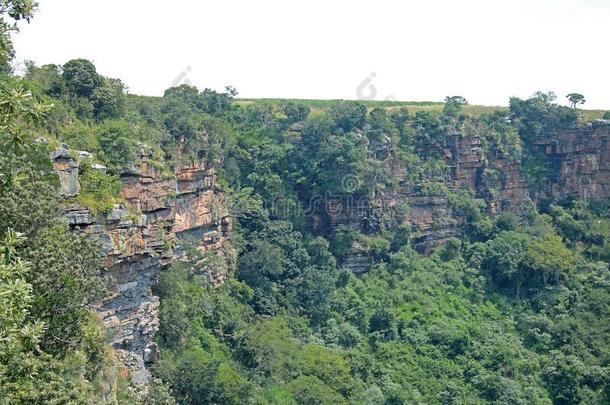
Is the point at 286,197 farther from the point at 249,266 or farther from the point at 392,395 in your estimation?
the point at 392,395

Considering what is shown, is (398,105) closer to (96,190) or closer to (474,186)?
(474,186)

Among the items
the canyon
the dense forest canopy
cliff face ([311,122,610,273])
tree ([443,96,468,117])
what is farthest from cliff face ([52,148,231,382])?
tree ([443,96,468,117])

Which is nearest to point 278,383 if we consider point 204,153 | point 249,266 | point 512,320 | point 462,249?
point 249,266

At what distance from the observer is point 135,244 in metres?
21.6

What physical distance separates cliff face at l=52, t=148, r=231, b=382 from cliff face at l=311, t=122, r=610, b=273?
1263 cm

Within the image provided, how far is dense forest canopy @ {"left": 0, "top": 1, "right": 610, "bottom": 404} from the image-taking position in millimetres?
17942

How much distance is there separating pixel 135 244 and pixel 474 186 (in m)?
25.6

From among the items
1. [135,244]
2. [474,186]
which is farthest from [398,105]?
[135,244]

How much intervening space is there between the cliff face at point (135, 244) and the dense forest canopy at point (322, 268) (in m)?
0.61

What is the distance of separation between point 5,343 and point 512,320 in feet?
99.6

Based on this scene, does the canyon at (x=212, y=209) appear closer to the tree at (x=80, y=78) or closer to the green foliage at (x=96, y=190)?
the green foliage at (x=96, y=190)

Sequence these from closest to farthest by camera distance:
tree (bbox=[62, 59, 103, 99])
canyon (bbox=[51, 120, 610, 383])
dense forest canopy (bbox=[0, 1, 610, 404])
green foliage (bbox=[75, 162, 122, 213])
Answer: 1. dense forest canopy (bbox=[0, 1, 610, 404])
2. green foliage (bbox=[75, 162, 122, 213])
3. canyon (bbox=[51, 120, 610, 383])
4. tree (bbox=[62, 59, 103, 99])

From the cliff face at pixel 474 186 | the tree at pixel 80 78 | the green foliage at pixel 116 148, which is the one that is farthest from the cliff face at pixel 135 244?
the cliff face at pixel 474 186

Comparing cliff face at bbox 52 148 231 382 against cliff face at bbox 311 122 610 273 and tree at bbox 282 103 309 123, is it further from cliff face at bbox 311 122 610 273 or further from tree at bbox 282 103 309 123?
tree at bbox 282 103 309 123
